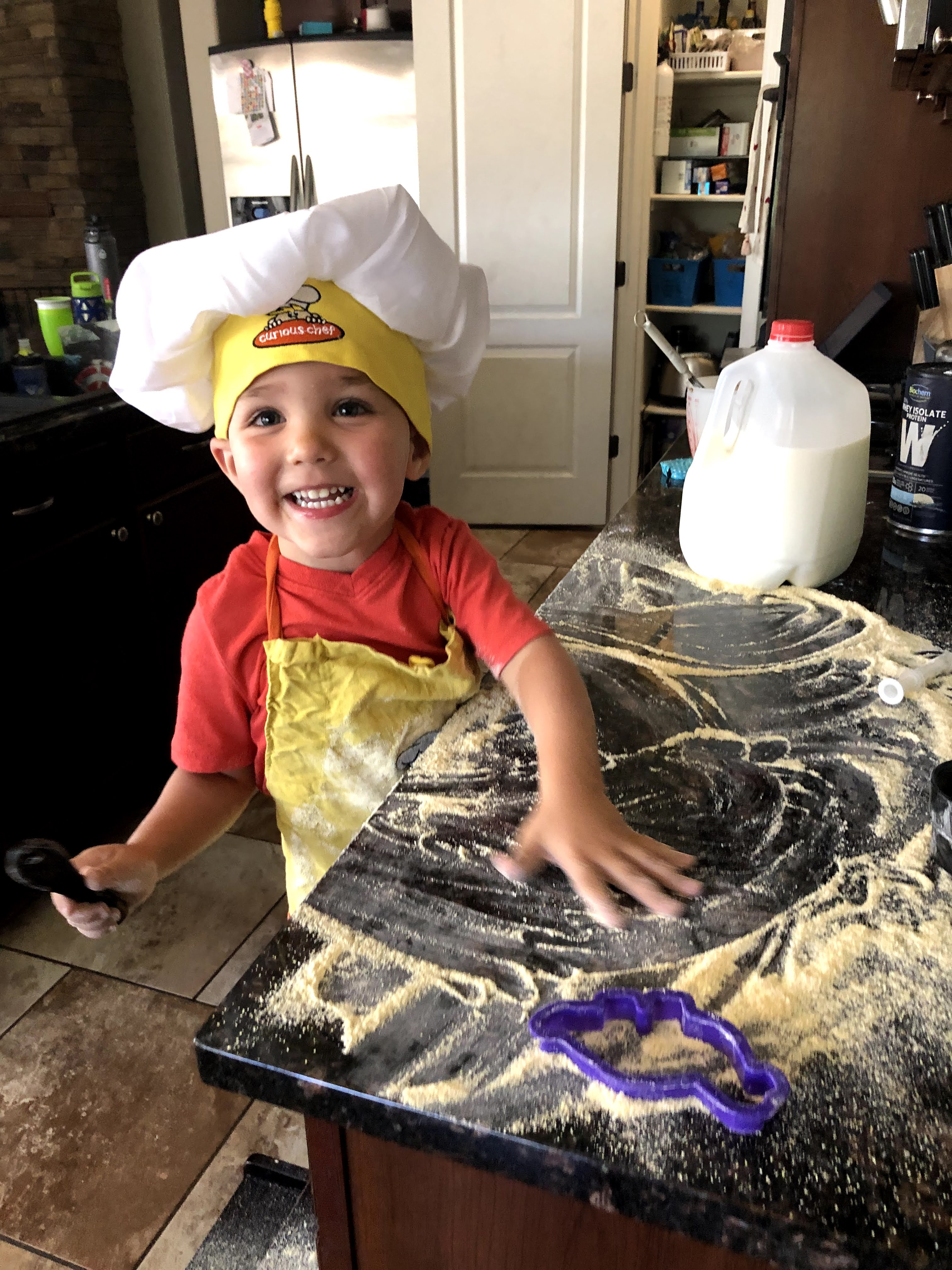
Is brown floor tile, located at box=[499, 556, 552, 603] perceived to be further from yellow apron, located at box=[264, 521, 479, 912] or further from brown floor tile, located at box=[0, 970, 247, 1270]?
yellow apron, located at box=[264, 521, 479, 912]

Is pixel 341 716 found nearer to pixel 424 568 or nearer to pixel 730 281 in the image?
pixel 424 568

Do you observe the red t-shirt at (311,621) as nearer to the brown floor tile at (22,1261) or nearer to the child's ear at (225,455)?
the child's ear at (225,455)

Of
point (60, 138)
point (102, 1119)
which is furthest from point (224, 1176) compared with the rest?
point (60, 138)

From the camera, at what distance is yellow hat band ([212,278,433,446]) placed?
684mm

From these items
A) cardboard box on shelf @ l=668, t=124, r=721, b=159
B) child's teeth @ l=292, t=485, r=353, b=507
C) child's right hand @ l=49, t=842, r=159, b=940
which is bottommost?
child's right hand @ l=49, t=842, r=159, b=940

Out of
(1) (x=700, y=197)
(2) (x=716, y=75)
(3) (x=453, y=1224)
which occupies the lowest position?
(3) (x=453, y=1224)

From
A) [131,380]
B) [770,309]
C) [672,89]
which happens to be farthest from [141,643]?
[672,89]

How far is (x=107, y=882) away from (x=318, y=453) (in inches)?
13.5

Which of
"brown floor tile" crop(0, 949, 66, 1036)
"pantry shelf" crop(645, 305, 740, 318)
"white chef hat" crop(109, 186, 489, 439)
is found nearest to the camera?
"white chef hat" crop(109, 186, 489, 439)

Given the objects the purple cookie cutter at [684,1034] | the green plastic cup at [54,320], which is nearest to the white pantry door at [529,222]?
the green plastic cup at [54,320]

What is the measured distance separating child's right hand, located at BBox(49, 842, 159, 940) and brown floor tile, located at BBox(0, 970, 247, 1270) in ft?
1.60

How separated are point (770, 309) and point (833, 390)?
27.2 inches

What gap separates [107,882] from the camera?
622 mm

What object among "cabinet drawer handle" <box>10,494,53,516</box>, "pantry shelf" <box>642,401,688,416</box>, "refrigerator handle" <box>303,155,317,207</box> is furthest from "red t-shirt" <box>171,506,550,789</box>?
"pantry shelf" <box>642,401,688,416</box>
